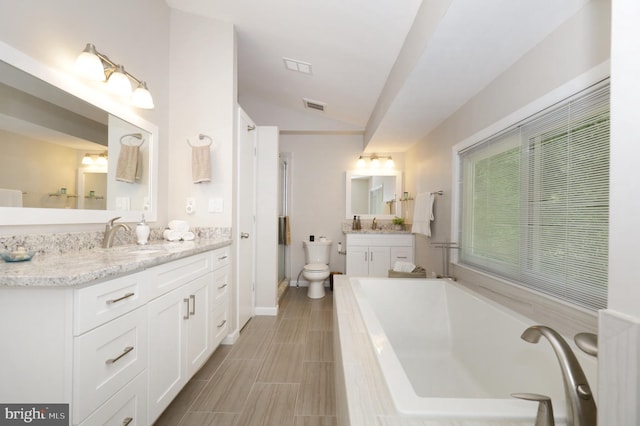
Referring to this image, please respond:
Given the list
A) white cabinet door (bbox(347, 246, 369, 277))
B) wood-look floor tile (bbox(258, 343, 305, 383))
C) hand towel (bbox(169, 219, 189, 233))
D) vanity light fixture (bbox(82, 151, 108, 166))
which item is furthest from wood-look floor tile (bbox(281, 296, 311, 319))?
vanity light fixture (bbox(82, 151, 108, 166))

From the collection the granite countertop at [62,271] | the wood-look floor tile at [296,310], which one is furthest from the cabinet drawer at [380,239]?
the granite countertop at [62,271]

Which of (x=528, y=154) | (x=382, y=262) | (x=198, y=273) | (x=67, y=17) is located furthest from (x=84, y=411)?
(x=382, y=262)

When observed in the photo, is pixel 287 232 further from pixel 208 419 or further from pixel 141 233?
pixel 208 419

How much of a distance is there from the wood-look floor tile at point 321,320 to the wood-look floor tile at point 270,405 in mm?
941

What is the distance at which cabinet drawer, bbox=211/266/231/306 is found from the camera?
1.96 m

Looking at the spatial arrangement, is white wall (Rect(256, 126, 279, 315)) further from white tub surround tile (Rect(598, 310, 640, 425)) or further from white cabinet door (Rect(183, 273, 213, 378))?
white tub surround tile (Rect(598, 310, 640, 425))

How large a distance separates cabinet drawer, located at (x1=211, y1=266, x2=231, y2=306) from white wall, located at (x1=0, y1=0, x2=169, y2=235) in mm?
691

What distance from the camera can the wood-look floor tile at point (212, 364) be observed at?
1853mm

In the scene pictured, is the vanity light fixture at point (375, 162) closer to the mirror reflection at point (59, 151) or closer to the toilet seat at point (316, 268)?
the toilet seat at point (316, 268)

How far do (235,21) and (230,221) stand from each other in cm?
169

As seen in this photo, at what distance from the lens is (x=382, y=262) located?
3.70 metres

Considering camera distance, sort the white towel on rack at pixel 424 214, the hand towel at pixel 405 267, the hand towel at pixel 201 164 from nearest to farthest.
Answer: the hand towel at pixel 201 164, the hand towel at pixel 405 267, the white towel on rack at pixel 424 214

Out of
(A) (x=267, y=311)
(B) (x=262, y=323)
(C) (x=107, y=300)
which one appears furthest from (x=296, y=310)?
(C) (x=107, y=300)

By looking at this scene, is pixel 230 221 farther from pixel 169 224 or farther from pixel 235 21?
pixel 235 21
